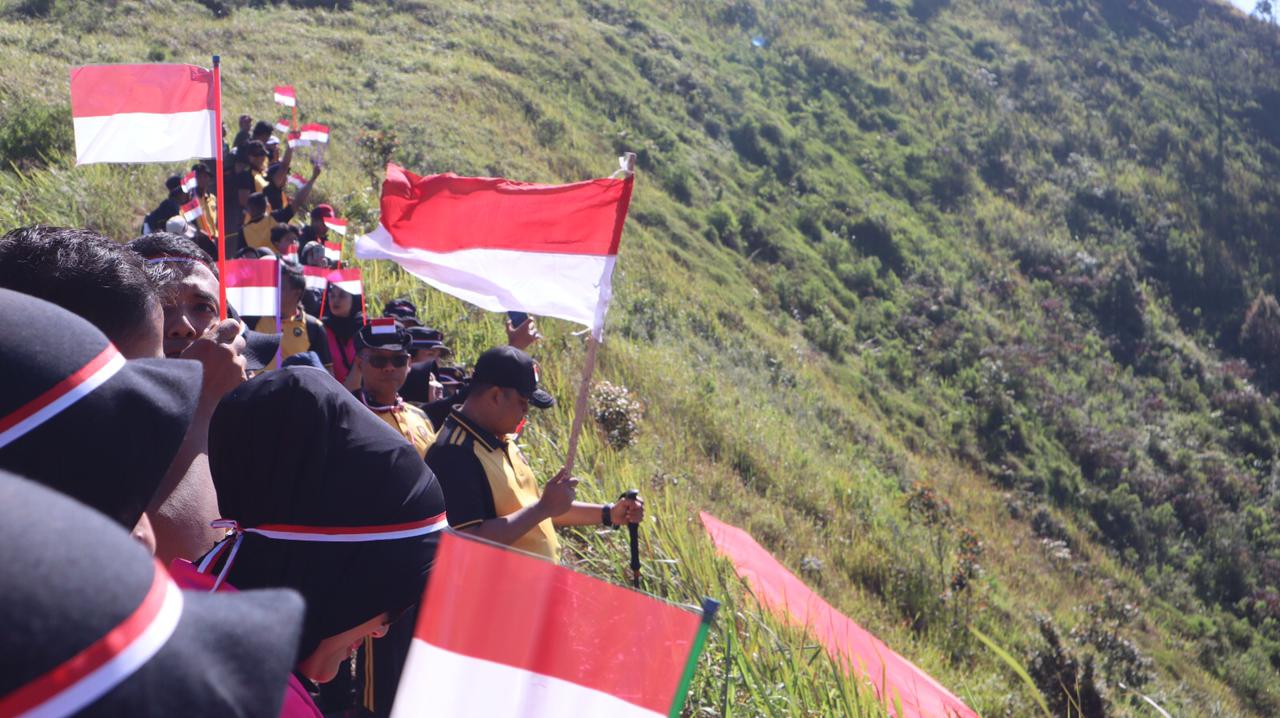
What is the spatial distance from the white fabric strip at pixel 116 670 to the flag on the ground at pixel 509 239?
335cm

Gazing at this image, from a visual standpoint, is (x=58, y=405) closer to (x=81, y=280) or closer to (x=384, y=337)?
(x=81, y=280)

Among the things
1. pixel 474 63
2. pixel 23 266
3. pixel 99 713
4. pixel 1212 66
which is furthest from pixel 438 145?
pixel 1212 66

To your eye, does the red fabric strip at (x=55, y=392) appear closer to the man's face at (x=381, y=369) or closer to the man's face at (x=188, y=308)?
the man's face at (x=188, y=308)

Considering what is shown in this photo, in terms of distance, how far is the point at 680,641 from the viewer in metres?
1.66

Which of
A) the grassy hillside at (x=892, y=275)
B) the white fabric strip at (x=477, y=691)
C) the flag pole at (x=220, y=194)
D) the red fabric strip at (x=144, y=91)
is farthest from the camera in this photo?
the grassy hillside at (x=892, y=275)

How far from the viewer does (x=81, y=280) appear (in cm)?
210

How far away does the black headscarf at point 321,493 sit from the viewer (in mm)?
1972

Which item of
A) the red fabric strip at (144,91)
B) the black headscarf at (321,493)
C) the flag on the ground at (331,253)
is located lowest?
the flag on the ground at (331,253)

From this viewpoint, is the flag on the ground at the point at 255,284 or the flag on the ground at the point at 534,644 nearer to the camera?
the flag on the ground at the point at 534,644

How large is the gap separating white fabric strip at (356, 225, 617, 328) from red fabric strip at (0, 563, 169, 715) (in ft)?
10.9

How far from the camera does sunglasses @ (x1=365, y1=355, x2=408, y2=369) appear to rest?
4496 mm

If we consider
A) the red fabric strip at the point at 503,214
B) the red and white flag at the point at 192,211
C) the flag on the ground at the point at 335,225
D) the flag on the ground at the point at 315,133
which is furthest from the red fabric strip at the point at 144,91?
the flag on the ground at the point at 315,133

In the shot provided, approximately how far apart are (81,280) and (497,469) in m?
1.70

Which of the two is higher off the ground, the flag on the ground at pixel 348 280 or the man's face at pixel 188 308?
the man's face at pixel 188 308
